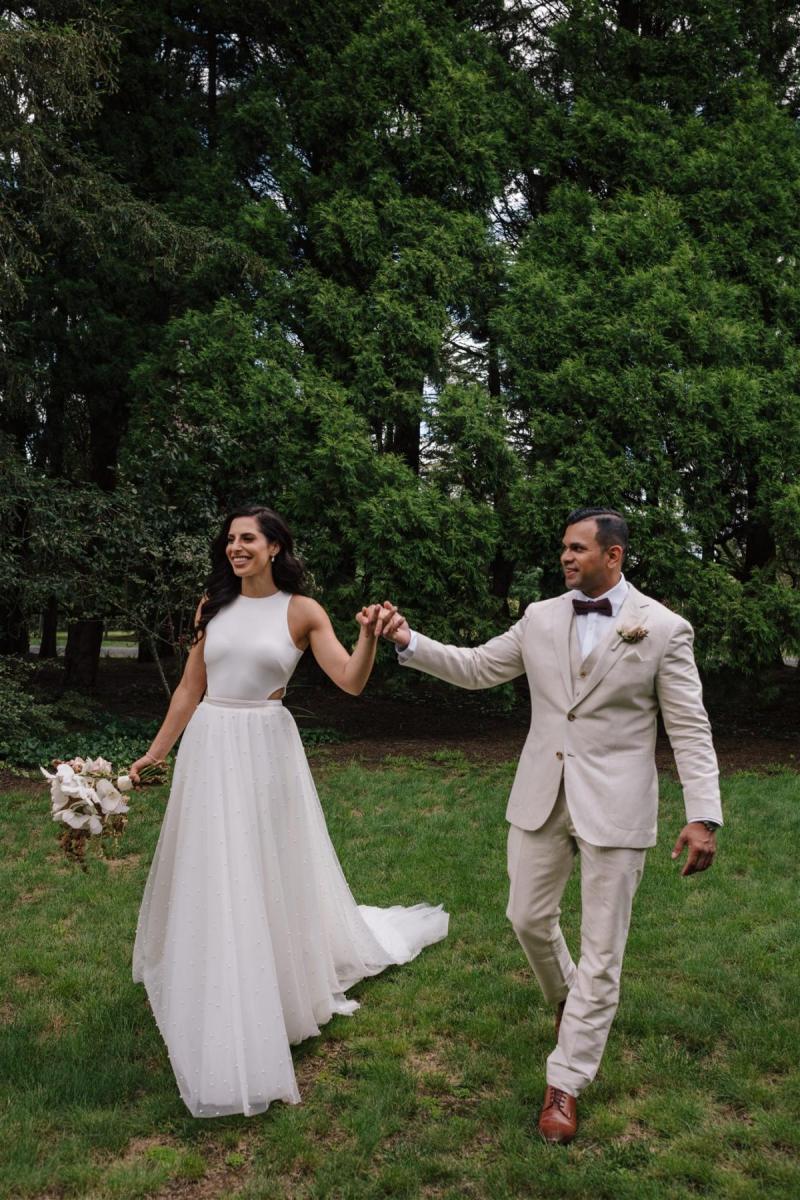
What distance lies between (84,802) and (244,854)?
681 mm

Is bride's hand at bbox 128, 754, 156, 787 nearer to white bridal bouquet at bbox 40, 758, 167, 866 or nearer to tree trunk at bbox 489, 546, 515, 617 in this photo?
white bridal bouquet at bbox 40, 758, 167, 866

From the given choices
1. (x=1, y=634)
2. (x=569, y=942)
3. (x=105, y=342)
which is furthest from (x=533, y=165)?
(x=569, y=942)

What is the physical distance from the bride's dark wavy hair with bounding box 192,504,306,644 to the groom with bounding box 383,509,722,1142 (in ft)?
2.30

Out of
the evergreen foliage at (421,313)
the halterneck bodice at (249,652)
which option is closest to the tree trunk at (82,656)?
the evergreen foliage at (421,313)

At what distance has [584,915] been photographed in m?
3.62

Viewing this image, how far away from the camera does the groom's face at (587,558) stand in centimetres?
360

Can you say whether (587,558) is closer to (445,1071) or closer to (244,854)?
(244,854)

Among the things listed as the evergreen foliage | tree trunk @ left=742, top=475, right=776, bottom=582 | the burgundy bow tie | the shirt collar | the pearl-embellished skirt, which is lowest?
the pearl-embellished skirt

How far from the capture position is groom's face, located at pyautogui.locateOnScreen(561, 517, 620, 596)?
3.60m

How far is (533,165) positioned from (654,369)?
3.74 meters

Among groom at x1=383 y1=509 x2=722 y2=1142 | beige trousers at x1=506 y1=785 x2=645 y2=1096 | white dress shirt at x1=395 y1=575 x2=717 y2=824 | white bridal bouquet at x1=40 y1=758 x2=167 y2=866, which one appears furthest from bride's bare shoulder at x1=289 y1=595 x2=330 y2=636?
beige trousers at x1=506 y1=785 x2=645 y2=1096

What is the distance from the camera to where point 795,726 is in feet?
41.8

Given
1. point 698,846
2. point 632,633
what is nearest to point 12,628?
point 632,633

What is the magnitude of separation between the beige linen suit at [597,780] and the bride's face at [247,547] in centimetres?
121
